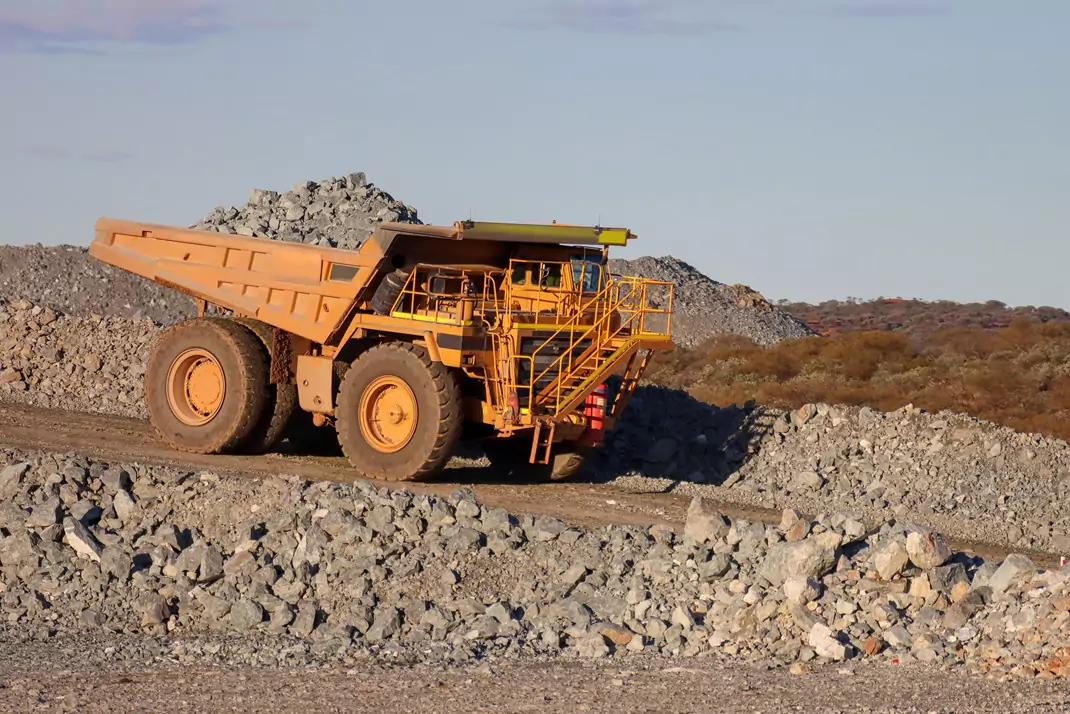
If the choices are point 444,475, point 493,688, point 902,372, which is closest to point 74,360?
point 444,475

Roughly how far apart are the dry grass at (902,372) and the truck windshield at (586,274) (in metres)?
11.7

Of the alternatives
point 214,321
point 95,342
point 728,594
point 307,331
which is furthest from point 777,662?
point 95,342

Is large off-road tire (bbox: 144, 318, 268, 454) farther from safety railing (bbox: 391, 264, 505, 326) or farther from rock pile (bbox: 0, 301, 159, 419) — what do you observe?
rock pile (bbox: 0, 301, 159, 419)

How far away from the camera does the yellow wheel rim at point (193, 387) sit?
55.0 ft

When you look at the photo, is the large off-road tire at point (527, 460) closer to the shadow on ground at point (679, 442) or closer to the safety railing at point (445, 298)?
the shadow on ground at point (679, 442)

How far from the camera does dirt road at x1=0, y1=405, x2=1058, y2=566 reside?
48.7 feet

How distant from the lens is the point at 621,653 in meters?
10.1

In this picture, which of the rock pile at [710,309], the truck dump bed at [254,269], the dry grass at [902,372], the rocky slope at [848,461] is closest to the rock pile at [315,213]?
the dry grass at [902,372]

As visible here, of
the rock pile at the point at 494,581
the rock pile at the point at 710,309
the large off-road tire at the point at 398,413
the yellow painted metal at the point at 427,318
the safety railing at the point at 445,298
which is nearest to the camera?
the rock pile at the point at 494,581

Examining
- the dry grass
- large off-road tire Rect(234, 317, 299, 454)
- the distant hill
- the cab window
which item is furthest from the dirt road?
the distant hill

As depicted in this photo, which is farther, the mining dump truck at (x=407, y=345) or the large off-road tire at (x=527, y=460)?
the large off-road tire at (x=527, y=460)

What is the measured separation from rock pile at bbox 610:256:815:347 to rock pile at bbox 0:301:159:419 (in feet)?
77.1

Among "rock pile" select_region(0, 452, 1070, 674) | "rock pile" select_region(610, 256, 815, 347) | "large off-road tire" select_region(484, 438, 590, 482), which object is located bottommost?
"rock pile" select_region(0, 452, 1070, 674)

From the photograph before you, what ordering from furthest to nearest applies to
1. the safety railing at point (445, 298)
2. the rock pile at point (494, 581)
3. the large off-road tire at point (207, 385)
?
the large off-road tire at point (207, 385) < the safety railing at point (445, 298) < the rock pile at point (494, 581)
